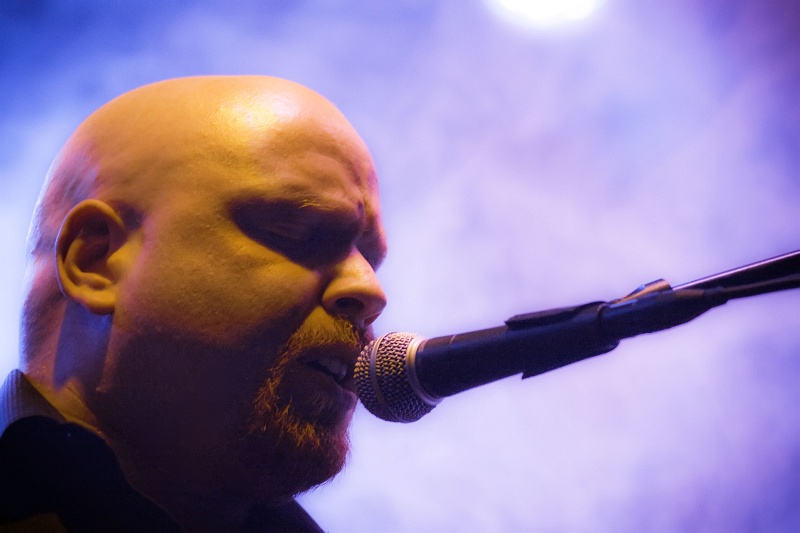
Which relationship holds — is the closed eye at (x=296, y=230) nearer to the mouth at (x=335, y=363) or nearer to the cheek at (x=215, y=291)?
the cheek at (x=215, y=291)

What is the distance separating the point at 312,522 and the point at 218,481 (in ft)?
1.41

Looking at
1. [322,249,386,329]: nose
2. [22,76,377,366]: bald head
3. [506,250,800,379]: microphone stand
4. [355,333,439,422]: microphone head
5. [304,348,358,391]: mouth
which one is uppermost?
[22,76,377,366]: bald head

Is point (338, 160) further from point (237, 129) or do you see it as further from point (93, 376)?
point (93, 376)

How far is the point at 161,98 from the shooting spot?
→ 1.70m

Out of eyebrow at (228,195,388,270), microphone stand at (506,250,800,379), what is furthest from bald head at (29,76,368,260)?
microphone stand at (506,250,800,379)

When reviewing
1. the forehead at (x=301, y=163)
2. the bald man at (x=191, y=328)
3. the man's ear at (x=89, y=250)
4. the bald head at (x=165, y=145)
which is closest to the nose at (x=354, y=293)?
the bald man at (x=191, y=328)

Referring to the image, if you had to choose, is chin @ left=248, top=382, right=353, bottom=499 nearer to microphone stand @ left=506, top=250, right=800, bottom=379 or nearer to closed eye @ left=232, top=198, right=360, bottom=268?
closed eye @ left=232, top=198, right=360, bottom=268

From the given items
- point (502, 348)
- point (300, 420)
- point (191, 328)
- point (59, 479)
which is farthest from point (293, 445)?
point (502, 348)

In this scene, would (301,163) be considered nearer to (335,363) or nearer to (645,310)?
(335,363)

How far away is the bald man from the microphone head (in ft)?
0.68

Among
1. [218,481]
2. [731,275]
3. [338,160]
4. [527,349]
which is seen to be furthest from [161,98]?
[731,275]

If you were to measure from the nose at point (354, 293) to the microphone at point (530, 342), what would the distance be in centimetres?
22

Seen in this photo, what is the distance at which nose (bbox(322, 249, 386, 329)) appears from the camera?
1523 millimetres

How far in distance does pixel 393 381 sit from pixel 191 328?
16.7 inches
